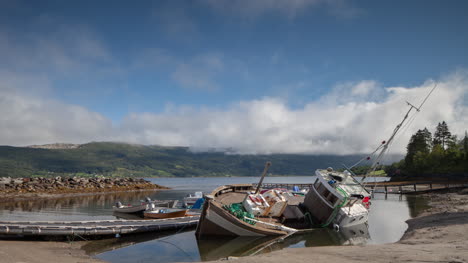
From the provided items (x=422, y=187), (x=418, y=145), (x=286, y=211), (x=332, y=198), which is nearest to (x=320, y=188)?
(x=332, y=198)

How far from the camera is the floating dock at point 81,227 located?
57.8 feet

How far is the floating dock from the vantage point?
17609 mm

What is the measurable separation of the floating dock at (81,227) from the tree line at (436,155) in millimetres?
87091

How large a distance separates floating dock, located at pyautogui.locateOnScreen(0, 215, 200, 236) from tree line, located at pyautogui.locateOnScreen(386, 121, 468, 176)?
286 ft

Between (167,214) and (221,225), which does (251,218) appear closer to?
(221,225)

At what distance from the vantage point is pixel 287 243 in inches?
725

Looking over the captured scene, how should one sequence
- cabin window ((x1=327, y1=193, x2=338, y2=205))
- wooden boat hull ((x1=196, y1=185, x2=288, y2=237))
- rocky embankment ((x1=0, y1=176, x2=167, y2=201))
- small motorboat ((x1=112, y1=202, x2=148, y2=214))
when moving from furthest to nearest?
rocky embankment ((x1=0, y1=176, x2=167, y2=201))
small motorboat ((x1=112, y1=202, x2=148, y2=214))
cabin window ((x1=327, y1=193, x2=338, y2=205))
wooden boat hull ((x1=196, y1=185, x2=288, y2=237))

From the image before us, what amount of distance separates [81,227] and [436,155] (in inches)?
4073

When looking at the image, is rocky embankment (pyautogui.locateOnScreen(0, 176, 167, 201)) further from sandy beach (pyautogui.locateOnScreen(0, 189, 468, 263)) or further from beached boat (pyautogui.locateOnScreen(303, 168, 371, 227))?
beached boat (pyautogui.locateOnScreen(303, 168, 371, 227))

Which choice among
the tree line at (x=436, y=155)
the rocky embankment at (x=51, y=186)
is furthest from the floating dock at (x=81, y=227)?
the tree line at (x=436, y=155)

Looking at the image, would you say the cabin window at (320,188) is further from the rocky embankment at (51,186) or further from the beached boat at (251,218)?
the rocky embankment at (51,186)

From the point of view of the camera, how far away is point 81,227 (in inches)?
741

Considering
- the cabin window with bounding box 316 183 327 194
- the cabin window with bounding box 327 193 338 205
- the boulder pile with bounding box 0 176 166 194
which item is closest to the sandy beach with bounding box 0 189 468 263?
the cabin window with bounding box 327 193 338 205

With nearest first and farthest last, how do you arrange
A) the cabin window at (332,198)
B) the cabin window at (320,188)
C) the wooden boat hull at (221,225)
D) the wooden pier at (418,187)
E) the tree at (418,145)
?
the wooden boat hull at (221,225) → the cabin window at (332,198) → the cabin window at (320,188) → the wooden pier at (418,187) → the tree at (418,145)
